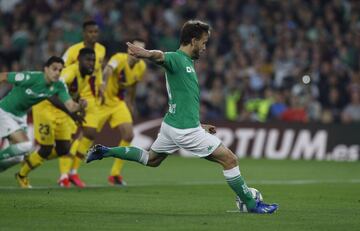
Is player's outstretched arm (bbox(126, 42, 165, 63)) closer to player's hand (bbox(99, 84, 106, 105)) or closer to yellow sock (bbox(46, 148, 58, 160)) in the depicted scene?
yellow sock (bbox(46, 148, 58, 160))

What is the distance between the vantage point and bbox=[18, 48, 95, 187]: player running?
52.0 ft

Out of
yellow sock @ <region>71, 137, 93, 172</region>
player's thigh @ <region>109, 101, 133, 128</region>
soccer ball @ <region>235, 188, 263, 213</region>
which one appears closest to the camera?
soccer ball @ <region>235, 188, 263, 213</region>

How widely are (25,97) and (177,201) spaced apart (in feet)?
10.1

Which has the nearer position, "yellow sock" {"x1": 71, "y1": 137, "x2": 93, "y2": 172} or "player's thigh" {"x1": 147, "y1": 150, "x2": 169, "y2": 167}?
"player's thigh" {"x1": 147, "y1": 150, "x2": 169, "y2": 167}

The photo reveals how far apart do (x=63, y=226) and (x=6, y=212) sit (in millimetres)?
1463

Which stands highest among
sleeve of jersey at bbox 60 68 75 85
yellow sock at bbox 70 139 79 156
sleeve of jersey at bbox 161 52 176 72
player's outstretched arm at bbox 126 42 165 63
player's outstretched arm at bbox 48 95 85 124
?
player's outstretched arm at bbox 126 42 165 63

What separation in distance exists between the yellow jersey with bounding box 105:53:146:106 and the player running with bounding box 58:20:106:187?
29 centimetres

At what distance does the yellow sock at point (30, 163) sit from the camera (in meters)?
15.6

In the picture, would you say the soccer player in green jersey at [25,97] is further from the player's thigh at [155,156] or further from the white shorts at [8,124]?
the player's thigh at [155,156]

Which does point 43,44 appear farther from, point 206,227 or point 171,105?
point 206,227

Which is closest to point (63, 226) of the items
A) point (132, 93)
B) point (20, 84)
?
point (20, 84)

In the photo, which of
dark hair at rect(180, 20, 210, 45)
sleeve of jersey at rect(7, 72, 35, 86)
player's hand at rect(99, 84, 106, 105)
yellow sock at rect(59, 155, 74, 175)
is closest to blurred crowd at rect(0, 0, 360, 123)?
player's hand at rect(99, 84, 106, 105)

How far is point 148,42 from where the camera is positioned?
91.2 feet

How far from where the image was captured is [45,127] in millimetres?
15945
